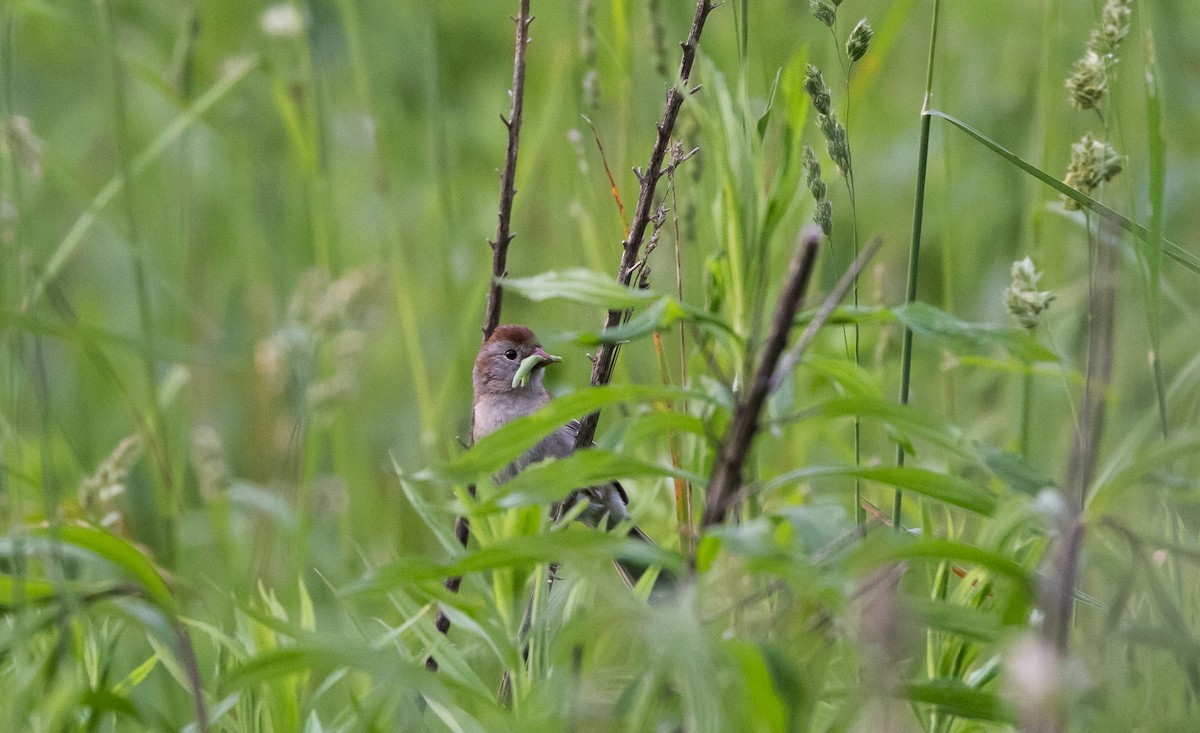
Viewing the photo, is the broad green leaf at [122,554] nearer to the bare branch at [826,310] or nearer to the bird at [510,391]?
the bare branch at [826,310]

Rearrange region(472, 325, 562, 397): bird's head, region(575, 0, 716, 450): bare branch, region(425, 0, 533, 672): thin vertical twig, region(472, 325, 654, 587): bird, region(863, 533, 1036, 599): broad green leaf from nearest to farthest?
region(863, 533, 1036, 599): broad green leaf, region(575, 0, 716, 450): bare branch, region(425, 0, 533, 672): thin vertical twig, region(472, 325, 654, 587): bird, region(472, 325, 562, 397): bird's head

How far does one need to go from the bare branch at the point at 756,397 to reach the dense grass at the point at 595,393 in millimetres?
32

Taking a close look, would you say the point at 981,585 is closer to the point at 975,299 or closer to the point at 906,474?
the point at 906,474

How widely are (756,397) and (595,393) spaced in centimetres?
15

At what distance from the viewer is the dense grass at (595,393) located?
43.6 inches

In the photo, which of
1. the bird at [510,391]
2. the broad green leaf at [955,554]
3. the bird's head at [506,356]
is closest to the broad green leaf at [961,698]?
the broad green leaf at [955,554]

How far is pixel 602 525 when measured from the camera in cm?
133

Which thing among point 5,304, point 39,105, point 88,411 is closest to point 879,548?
point 5,304

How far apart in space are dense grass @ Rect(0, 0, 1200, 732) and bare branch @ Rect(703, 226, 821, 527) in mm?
32

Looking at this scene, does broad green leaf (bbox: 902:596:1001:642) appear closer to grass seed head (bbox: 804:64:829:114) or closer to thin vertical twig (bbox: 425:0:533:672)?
grass seed head (bbox: 804:64:829:114)

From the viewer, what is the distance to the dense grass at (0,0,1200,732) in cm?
111

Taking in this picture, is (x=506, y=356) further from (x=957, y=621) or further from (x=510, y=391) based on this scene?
(x=957, y=621)

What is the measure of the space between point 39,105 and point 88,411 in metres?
2.25

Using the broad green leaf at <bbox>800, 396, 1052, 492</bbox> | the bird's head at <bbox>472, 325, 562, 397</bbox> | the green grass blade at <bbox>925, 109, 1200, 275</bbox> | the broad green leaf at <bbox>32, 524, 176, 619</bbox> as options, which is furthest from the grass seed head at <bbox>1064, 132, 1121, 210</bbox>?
the bird's head at <bbox>472, 325, 562, 397</bbox>
